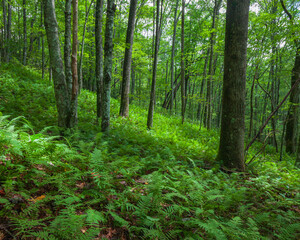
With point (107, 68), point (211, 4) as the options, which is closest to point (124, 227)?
point (107, 68)

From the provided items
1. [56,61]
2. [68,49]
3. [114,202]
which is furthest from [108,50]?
[114,202]

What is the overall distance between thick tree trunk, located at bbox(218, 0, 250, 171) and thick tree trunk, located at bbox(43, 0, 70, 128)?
179 inches

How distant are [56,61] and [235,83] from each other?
4.88m

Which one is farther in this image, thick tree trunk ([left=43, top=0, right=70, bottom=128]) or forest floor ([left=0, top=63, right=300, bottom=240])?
thick tree trunk ([left=43, top=0, right=70, bottom=128])

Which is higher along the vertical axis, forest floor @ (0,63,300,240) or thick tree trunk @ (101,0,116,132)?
thick tree trunk @ (101,0,116,132)

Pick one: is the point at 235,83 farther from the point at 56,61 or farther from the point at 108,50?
the point at 56,61

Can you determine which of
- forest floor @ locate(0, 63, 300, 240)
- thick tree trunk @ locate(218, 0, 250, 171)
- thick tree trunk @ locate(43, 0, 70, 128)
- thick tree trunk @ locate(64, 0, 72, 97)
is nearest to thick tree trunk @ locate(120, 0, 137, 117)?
thick tree trunk @ locate(64, 0, 72, 97)

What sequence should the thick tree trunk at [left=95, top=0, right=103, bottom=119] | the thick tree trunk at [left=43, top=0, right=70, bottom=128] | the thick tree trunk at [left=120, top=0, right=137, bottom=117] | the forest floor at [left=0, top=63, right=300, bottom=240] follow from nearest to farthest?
the forest floor at [left=0, top=63, right=300, bottom=240] < the thick tree trunk at [left=43, top=0, right=70, bottom=128] < the thick tree trunk at [left=95, top=0, right=103, bottom=119] < the thick tree trunk at [left=120, top=0, right=137, bottom=117]

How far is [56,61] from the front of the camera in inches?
182

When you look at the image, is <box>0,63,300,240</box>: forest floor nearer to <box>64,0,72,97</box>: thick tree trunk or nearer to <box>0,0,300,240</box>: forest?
<box>0,0,300,240</box>: forest

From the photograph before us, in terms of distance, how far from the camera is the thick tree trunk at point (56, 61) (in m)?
4.41

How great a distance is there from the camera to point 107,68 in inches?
204

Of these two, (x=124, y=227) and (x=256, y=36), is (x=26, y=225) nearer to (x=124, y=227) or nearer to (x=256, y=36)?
(x=124, y=227)

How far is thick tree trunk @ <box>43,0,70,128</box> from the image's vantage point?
4.41m
